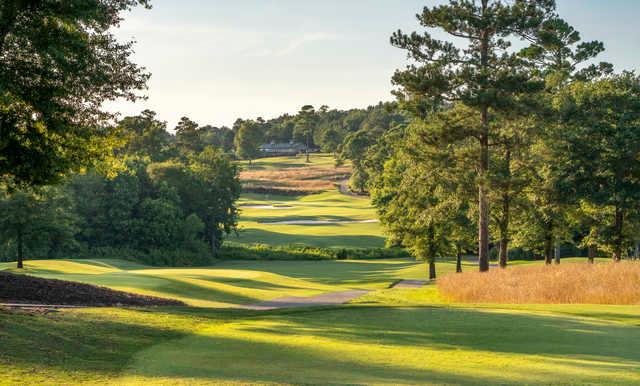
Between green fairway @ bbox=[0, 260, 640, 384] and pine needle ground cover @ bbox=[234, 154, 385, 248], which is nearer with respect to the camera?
green fairway @ bbox=[0, 260, 640, 384]

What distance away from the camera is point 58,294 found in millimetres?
19859

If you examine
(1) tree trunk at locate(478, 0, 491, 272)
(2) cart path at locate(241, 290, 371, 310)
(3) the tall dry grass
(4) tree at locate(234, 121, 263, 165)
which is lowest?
(2) cart path at locate(241, 290, 371, 310)

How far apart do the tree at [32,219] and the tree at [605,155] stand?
103ft


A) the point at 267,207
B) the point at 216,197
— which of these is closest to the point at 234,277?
the point at 216,197

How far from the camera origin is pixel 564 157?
39.2 metres

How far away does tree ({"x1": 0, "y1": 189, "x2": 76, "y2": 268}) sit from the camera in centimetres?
4047

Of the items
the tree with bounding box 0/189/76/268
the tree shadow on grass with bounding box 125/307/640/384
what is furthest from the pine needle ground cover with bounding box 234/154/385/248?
the tree shadow on grass with bounding box 125/307/640/384

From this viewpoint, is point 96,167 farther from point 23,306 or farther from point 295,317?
point 295,317

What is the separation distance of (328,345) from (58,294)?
1070cm

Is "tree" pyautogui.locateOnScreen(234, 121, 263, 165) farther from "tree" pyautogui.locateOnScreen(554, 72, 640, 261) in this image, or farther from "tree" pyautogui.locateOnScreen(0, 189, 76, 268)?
"tree" pyautogui.locateOnScreen(554, 72, 640, 261)

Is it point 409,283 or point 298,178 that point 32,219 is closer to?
point 409,283

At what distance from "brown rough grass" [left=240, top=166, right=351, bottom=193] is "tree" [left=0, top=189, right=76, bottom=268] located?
76.9 meters

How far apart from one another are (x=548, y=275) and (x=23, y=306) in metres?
18.5

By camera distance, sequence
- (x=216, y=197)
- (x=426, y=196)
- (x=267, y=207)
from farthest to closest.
A: 1. (x=267, y=207)
2. (x=216, y=197)
3. (x=426, y=196)
